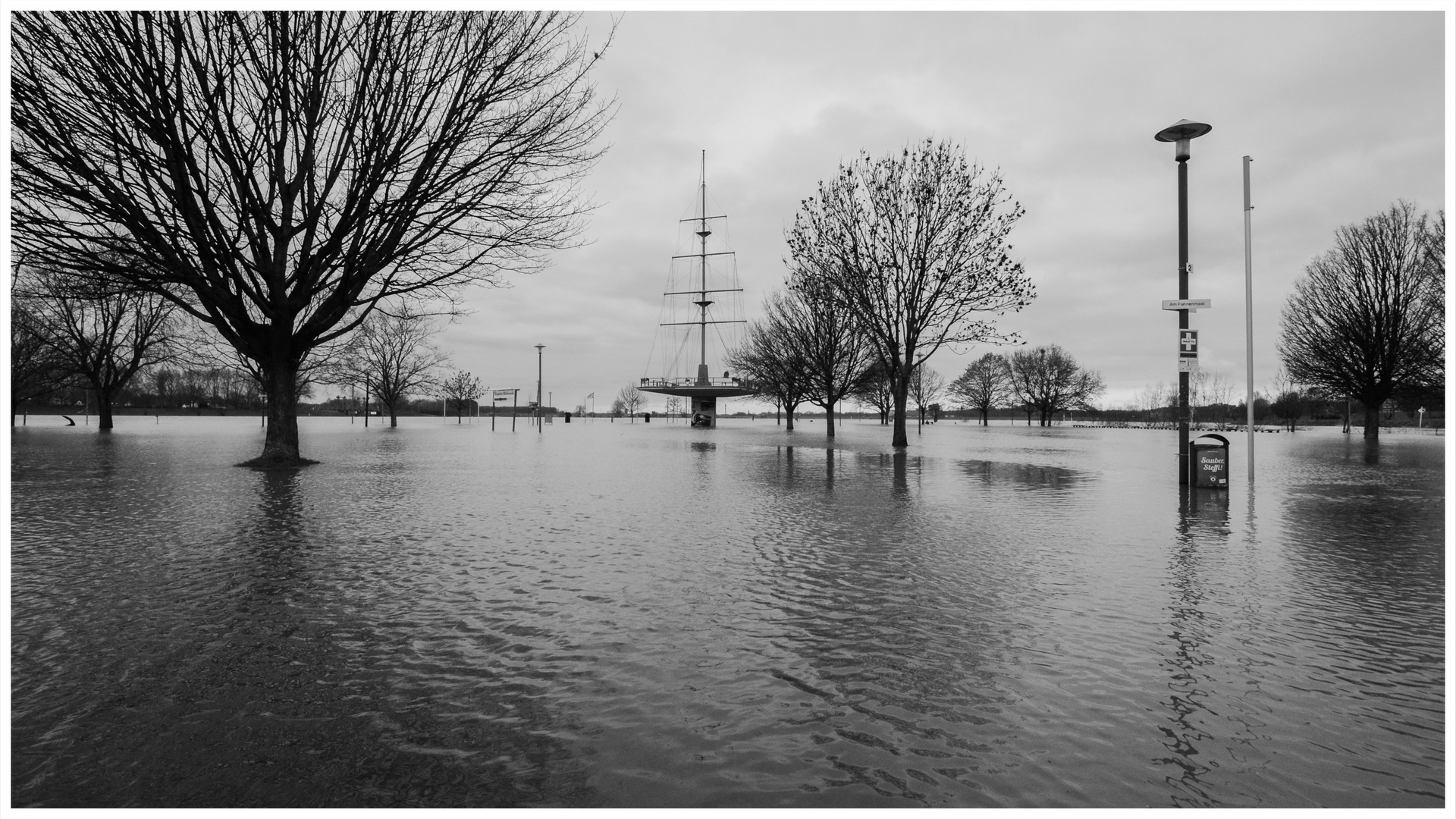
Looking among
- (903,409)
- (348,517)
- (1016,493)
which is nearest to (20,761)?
(348,517)

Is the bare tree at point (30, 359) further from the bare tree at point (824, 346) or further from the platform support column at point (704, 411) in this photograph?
the platform support column at point (704, 411)

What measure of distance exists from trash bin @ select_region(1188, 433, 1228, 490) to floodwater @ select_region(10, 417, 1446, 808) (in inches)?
112

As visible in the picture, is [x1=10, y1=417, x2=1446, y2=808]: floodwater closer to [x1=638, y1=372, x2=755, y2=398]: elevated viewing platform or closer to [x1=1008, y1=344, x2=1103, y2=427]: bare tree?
[x1=638, y1=372, x2=755, y2=398]: elevated viewing platform

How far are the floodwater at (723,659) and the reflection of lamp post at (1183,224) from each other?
3996 mm

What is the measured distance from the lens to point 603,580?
239 inches

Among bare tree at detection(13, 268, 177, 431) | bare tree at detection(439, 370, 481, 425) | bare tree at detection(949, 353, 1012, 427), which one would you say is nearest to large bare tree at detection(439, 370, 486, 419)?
bare tree at detection(439, 370, 481, 425)

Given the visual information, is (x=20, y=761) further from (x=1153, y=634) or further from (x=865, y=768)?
(x=1153, y=634)

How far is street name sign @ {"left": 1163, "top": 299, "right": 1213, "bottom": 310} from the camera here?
12883 millimetres

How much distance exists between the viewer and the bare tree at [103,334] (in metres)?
35.9

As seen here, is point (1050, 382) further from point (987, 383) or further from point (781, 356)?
point (781, 356)

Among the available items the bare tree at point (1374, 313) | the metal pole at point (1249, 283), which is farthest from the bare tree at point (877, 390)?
the metal pole at point (1249, 283)

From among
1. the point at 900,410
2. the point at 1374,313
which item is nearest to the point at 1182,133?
the point at 900,410

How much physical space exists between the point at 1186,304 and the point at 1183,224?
61.5 inches

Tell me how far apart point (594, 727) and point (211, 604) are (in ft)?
11.6
